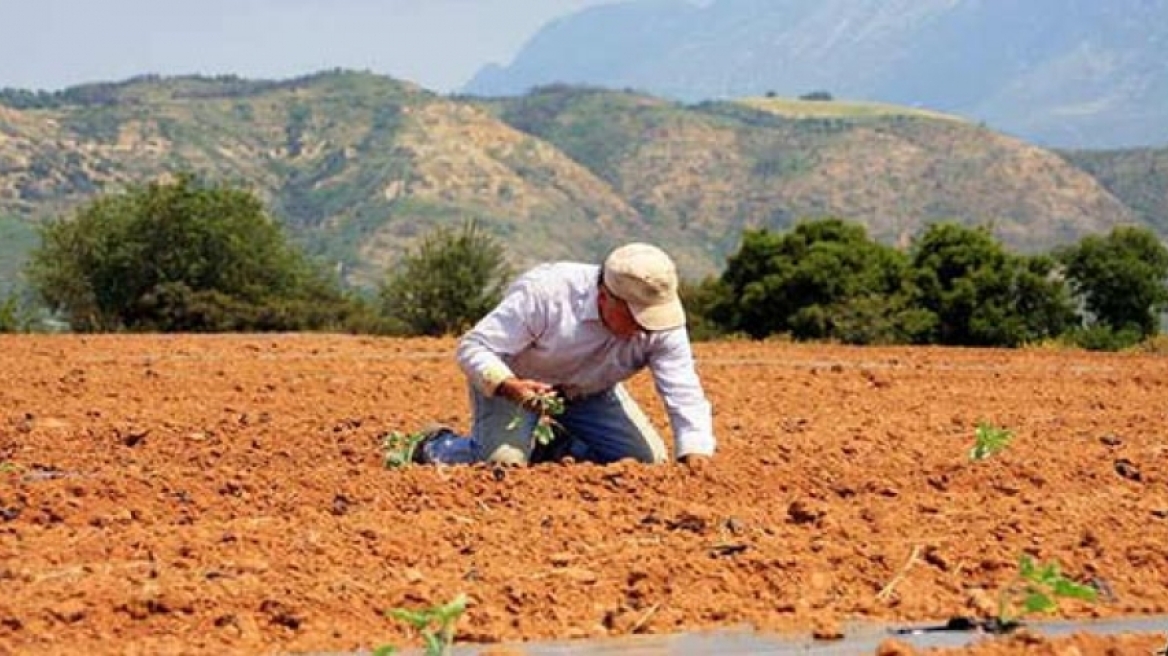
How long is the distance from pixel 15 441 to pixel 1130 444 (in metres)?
6.08

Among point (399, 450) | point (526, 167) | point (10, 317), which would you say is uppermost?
point (399, 450)

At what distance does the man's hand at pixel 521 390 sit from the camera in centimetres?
866

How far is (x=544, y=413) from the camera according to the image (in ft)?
29.3

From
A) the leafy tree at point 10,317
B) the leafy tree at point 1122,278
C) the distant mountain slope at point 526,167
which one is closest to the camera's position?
the leafy tree at point 10,317

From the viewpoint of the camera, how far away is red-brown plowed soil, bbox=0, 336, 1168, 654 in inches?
227

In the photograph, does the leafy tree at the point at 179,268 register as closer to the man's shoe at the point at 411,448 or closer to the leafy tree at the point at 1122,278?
the leafy tree at the point at 1122,278

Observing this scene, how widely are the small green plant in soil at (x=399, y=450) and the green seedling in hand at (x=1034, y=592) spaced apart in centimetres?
375

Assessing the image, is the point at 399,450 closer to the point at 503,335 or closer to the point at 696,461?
the point at 503,335

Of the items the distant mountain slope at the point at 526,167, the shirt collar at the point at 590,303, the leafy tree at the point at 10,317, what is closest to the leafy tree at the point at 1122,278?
the leafy tree at the point at 10,317

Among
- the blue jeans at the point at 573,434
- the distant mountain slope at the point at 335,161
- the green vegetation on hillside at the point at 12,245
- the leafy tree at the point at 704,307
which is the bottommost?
the green vegetation on hillside at the point at 12,245

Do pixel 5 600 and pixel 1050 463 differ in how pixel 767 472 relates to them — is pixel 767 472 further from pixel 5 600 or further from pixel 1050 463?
pixel 5 600

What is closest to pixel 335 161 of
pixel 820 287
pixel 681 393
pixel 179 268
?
pixel 179 268

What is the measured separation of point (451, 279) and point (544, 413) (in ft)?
86.7

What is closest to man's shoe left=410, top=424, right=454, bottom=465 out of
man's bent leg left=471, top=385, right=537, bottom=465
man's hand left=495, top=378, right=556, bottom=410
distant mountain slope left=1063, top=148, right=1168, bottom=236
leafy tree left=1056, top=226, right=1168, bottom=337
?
man's bent leg left=471, top=385, right=537, bottom=465
